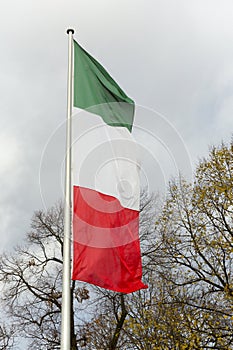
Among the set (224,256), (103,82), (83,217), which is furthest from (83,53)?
(224,256)

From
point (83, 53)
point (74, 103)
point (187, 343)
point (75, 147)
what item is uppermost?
point (83, 53)

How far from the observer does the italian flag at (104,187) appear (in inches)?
251

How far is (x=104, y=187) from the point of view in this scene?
24.3 feet

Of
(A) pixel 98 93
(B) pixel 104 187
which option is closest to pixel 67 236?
(B) pixel 104 187

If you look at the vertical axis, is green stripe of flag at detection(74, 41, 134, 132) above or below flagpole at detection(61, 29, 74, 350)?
above

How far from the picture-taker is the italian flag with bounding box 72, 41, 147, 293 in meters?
6.37

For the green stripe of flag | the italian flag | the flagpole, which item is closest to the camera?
the flagpole

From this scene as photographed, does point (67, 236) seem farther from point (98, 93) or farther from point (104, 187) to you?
point (98, 93)

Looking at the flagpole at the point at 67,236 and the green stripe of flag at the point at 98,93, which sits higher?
the green stripe of flag at the point at 98,93

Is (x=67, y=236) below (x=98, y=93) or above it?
below

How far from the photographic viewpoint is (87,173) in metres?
7.23

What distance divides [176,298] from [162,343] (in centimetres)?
179

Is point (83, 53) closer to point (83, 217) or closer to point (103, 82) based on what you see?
point (103, 82)

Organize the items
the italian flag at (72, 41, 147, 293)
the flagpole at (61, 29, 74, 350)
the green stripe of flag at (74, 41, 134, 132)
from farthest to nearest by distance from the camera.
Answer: the green stripe of flag at (74, 41, 134, 132), the italian flag at (72, 41, 147, 293), the flagpole at (61, 29, 74, 350)
